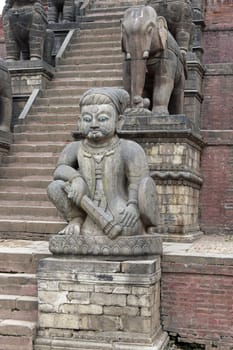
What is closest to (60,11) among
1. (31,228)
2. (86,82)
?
(86,82)

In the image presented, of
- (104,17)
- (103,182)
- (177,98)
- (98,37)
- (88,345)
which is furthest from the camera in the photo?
(104,17)

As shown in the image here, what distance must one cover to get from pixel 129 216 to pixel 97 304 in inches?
38.2

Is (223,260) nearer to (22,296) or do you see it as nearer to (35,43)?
(22,296)

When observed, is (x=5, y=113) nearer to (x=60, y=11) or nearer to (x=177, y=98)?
(x=177, y=98)

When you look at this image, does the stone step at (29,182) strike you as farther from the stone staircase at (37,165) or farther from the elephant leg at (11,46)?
the elephant leg at (11,46)

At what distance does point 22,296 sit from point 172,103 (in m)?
4.69

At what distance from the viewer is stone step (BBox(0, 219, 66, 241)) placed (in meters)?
7.86

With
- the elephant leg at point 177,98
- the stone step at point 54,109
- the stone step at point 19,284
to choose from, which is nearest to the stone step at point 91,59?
the stone step at point 54,109

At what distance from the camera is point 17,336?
5.55 metres

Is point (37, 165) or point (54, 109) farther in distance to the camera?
point (54, 109)

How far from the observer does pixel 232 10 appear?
12.2m

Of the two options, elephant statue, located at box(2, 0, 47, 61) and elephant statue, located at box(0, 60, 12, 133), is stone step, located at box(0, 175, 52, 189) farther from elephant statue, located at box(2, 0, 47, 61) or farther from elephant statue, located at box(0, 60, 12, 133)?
elephant statue, located at box(2, 0, 47, 61)

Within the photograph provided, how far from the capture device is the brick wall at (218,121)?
9.55 metres

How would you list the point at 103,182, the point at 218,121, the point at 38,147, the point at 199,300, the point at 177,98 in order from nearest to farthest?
the point at 103,182 → the point at 199,300 → the point at 177,98 → the point at 38,147 → the point at 218,121
